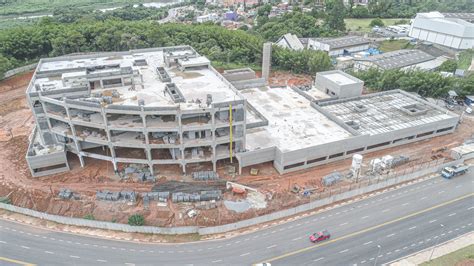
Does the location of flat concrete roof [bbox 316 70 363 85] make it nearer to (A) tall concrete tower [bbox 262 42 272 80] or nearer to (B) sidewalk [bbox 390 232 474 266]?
(A) tall concrete tower [bbox 262 42 272 80]

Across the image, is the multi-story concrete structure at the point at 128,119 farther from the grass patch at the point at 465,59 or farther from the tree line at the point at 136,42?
the grass patch at the point at 465,59

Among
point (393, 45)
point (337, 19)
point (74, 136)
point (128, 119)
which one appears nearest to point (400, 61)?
point (393, 45)

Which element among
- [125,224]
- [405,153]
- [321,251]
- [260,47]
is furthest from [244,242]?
[260,47]

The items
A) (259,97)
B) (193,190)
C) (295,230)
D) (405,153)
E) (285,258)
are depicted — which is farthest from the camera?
(259,97)

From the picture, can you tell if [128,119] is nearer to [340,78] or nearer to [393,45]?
[340,78]

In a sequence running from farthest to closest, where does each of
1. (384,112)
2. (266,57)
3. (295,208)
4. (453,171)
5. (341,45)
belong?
1. (341,45)
2. (266,57)
3. (384,112)
4. (453,171)
5. (295,208)

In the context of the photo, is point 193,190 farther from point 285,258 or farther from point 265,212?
point 285,258
